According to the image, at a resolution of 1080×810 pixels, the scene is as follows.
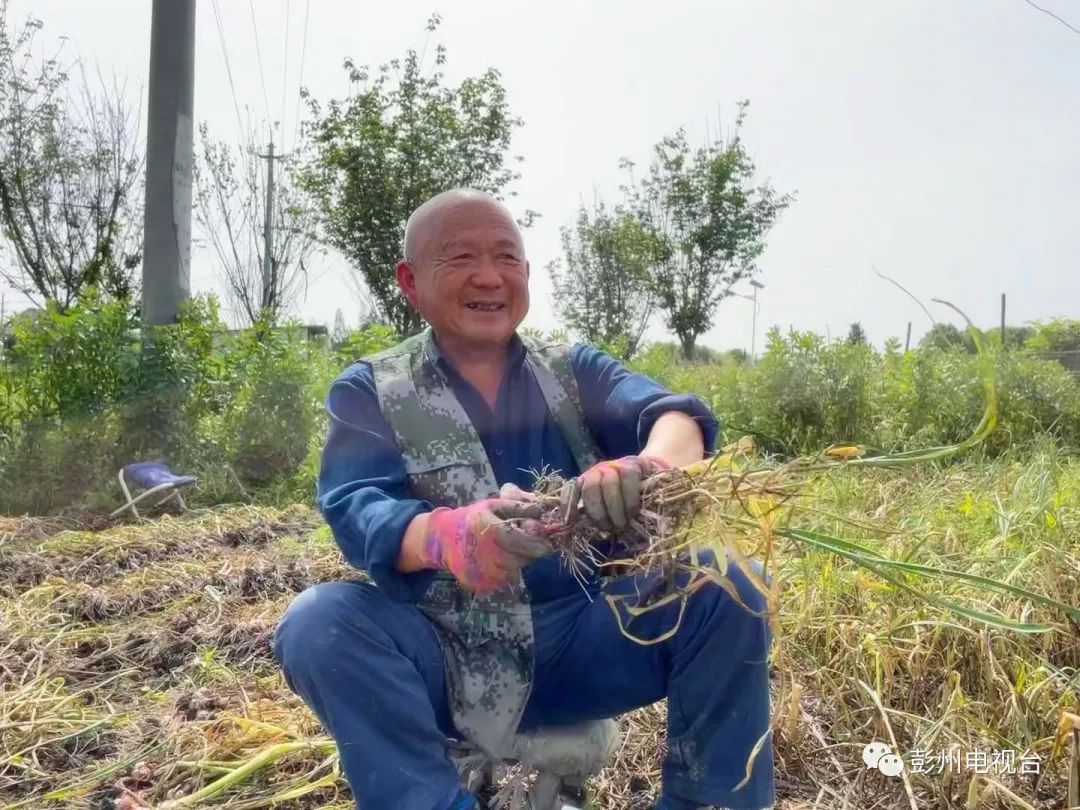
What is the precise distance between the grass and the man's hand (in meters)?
0.39

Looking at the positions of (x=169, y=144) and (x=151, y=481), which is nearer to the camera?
(x=151, y=481)

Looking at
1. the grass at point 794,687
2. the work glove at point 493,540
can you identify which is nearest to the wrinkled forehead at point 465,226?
the work glove at point 493,540

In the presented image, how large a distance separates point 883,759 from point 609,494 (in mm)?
1000

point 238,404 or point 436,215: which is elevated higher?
point 436,215

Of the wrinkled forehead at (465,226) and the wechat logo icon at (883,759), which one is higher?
the wrinkled forehead at (465,226)

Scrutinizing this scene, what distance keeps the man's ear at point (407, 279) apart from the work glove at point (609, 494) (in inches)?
26.4

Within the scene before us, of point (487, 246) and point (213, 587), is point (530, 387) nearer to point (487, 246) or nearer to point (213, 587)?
point (487, 246)

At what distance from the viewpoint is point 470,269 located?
176 centimetres

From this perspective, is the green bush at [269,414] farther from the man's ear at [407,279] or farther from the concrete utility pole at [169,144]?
the man's ear at [407,279]

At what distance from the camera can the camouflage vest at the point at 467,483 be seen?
61.5 inches

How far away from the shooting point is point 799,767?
198cm

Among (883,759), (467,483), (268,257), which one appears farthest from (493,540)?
(268,257)

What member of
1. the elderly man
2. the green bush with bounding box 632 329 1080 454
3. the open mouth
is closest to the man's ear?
the elderly man

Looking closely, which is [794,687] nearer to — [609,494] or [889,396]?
[609,494]
